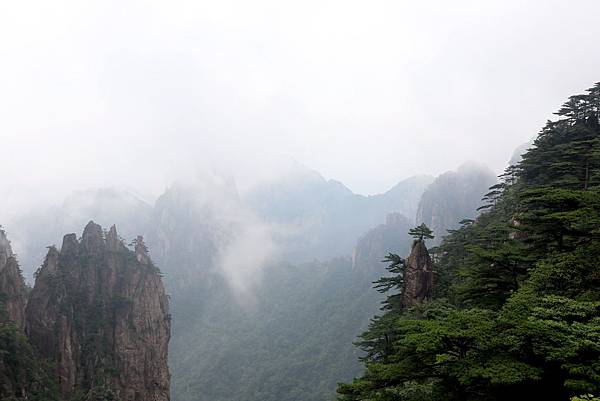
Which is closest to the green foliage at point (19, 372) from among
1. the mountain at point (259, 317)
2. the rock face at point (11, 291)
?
the rock face at point (11, 291)

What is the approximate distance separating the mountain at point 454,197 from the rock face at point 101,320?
105 metres

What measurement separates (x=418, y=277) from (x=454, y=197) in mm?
133896

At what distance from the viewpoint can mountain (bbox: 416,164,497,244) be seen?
477 ft

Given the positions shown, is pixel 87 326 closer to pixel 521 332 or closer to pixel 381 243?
pixel 521 332

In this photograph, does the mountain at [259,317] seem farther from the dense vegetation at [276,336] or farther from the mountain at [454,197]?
the mountain at [454,197]

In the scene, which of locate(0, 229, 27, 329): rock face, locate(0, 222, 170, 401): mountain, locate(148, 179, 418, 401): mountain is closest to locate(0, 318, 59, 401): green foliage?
locate(0, 222, 170, 401): mountain

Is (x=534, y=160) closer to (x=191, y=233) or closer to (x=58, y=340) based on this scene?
(x=58, y=340)

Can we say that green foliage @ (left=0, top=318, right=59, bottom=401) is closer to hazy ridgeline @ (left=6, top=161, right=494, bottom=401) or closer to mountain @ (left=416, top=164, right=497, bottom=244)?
hazy ridgeline @ (left=6, top=161, right=494, bottom=401)

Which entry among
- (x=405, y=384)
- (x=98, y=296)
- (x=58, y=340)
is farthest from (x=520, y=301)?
(x=98, y=296)

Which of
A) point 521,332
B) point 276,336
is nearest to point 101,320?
point 521,332

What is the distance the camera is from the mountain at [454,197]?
145250mm

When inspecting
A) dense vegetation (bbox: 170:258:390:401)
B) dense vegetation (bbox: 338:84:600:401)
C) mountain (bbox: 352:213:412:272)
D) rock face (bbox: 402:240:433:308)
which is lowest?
dense vegetation (bbox: 338:84:600:401)

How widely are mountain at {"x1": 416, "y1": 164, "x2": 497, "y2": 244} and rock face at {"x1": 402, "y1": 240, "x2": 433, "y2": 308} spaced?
11846 centimetres

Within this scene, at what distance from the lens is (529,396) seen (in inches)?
458
